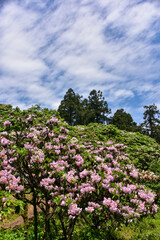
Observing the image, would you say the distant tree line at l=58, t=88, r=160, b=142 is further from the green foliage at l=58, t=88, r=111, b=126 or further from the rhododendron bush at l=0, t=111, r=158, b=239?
the rhododendron bush at l=0, t=111, r=158, b=239

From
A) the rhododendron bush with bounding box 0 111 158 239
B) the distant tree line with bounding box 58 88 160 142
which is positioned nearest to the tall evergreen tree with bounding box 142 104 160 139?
the distant tree line with bounding box 58 88 160 142

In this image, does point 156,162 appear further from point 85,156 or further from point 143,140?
point 85,156

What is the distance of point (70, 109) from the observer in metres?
38.5

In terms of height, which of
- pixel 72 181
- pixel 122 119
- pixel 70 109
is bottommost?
pixel 72 181

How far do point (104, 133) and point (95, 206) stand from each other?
947cm

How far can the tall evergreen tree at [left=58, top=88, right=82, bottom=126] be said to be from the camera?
3788 centimetres

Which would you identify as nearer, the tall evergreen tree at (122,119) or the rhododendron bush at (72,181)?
the rhododendron bush at (72,181)

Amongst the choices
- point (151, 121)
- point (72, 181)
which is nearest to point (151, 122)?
point (151, 121)

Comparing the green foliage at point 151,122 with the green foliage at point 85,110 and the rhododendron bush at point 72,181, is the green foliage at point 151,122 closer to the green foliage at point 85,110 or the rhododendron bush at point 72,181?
the green foliage at point 85,110

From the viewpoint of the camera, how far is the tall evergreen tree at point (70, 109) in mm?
37875

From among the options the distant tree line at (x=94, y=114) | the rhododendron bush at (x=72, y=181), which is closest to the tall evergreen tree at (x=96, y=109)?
the distant tree line at (x=94, y=114)

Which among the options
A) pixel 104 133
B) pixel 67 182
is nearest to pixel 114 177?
pixel 67 182

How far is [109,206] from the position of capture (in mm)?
2750

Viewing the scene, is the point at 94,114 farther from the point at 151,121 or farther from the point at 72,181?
the point at 72,181
